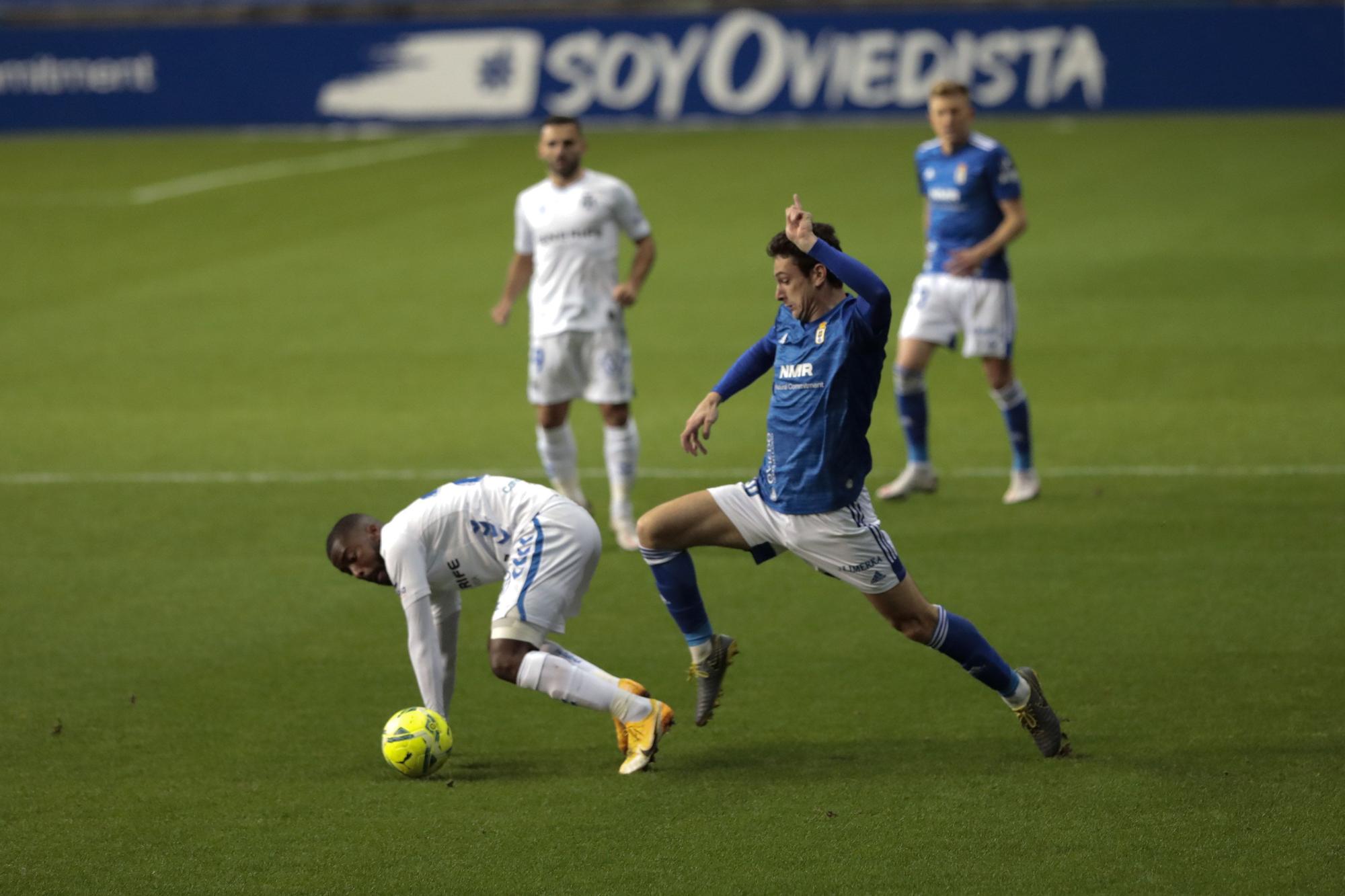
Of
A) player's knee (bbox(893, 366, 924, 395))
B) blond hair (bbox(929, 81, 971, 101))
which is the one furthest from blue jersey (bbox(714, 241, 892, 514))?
blond hair (bbox(929, 81, 971, 101))

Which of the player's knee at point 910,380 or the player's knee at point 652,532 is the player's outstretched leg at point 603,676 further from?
the player's knee at point 910,380

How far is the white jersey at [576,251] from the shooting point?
33.3 feet

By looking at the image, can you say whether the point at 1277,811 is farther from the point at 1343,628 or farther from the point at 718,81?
the point at 718,81

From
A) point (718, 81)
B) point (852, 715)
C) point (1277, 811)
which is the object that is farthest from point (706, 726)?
point (718, 81)

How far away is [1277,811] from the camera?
6.25m

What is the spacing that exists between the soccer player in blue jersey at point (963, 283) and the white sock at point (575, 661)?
4608 mm

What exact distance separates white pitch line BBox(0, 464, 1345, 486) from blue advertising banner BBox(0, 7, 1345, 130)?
64.4ft

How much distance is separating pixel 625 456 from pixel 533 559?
138 inches

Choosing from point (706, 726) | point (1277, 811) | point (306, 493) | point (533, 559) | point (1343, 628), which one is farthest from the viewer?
point (306, 493)

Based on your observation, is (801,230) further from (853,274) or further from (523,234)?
(523,234)

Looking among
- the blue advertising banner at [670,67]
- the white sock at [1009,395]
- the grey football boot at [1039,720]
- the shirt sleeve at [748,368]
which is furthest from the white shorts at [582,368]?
the blue advertising banner at [670,67]

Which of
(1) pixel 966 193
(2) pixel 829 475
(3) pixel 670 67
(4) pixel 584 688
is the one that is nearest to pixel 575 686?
(4) pixel 584 688

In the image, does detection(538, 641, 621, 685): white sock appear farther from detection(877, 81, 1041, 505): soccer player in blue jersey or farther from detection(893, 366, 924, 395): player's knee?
detection(893, 366, 924, 395): player's knee

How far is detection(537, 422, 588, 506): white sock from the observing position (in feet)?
34.0
